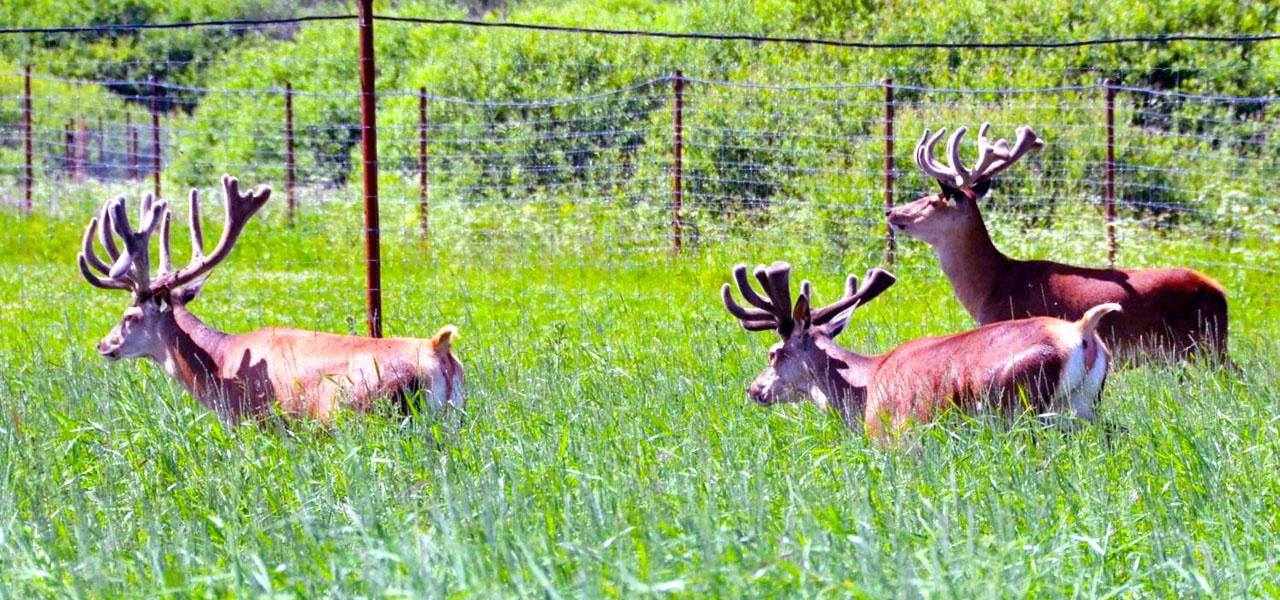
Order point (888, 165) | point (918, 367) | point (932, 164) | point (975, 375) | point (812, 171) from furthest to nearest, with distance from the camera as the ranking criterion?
point (812, 171) → point (888, 165) → point (932, 164) → point (918, 367) → point (975, 375)

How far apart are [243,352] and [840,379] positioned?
2.36 m

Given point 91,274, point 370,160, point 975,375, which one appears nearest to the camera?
point 975,375

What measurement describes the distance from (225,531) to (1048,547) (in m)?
2.02

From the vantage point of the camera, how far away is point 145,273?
690 cm

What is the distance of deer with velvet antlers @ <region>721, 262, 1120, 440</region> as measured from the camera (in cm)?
560

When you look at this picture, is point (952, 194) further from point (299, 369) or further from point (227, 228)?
point (299, 369)

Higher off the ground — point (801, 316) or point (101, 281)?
point (101, 281)

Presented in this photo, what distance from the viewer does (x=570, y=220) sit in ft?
48.4

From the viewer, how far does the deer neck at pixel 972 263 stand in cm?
861

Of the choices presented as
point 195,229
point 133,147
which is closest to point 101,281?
point 195,229

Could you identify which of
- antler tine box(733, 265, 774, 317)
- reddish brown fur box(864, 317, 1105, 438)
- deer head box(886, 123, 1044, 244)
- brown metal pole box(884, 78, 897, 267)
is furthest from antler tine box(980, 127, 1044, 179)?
brown metal pole box(884, 78, 897, 267)

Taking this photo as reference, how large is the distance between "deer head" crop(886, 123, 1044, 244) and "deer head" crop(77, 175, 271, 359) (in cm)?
361

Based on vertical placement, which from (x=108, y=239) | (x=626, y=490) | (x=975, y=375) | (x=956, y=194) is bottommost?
(x=626, y=490)

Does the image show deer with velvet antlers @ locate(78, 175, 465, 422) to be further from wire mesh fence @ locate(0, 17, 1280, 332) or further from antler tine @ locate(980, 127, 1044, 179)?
wire mesh fence @ locate(0, 17, 1280, 332)
